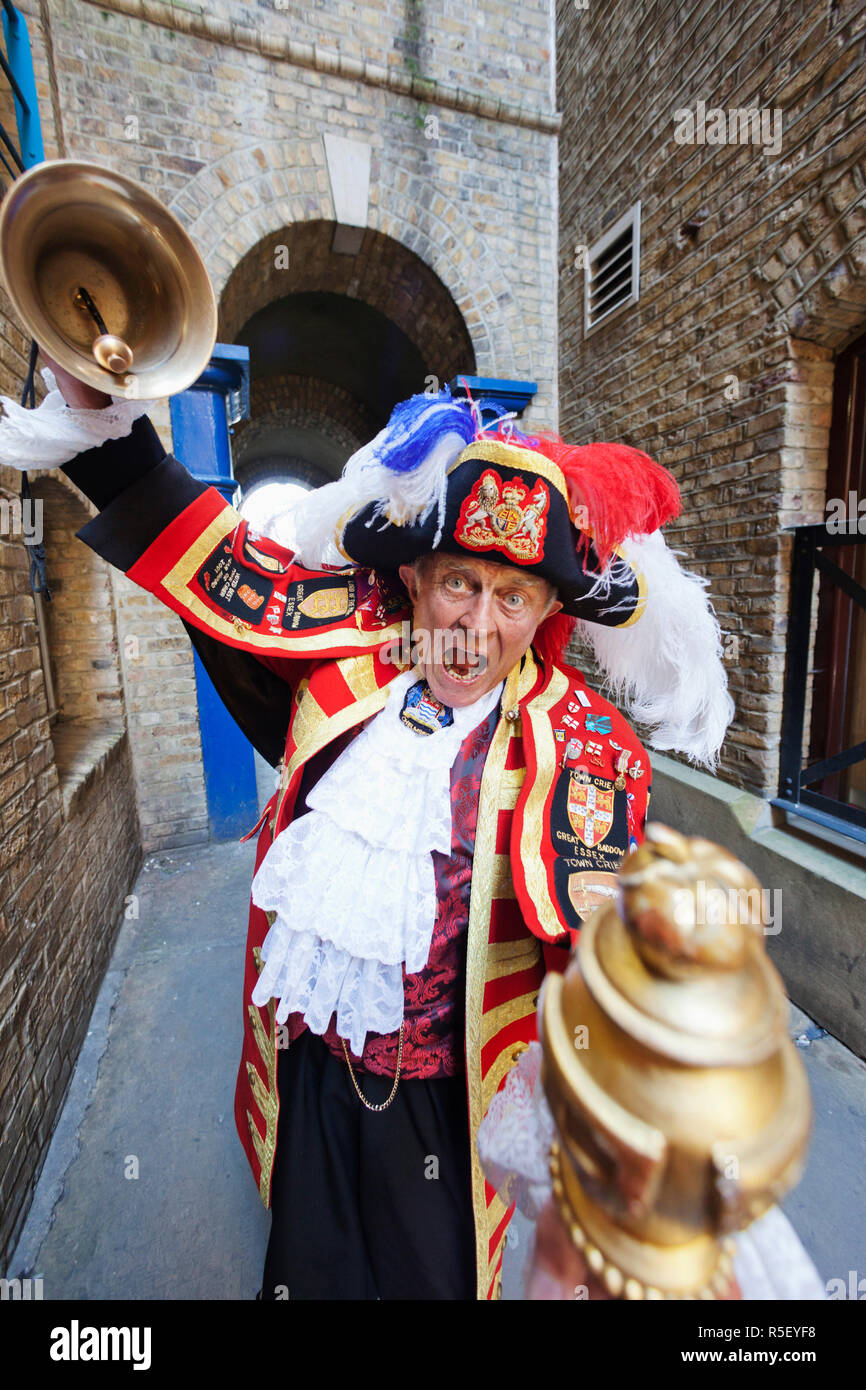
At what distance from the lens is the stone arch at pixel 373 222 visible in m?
3.92

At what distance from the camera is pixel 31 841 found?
2.09 metres

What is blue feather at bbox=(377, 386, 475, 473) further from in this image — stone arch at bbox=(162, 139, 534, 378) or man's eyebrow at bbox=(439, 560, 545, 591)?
stone arch at bbox=(162, 139, 534, 378)

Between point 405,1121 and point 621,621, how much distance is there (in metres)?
1.22

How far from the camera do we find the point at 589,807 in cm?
124

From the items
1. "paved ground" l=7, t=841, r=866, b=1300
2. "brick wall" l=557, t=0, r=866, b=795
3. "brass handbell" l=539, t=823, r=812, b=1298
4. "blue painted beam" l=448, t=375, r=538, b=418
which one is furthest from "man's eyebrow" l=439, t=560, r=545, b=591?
"blue painted beam" l=448, t=375, r=538, b=418

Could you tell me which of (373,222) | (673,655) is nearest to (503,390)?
(373,222)

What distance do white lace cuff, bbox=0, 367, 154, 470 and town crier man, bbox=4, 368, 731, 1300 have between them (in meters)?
0.02

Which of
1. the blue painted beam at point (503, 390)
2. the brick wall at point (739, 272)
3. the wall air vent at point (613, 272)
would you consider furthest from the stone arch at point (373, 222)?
the brick wall at point (739, 272)

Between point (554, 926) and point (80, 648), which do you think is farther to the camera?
point (80, 648)

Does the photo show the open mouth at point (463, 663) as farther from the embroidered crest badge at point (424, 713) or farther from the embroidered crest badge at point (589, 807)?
the embroidered crest badge at point (589, 807)

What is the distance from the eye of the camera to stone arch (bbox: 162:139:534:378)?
3922 mm

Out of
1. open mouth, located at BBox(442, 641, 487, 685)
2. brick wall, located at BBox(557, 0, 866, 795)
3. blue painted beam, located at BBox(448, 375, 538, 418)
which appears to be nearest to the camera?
open mouth, located at BBox(442, 641, 487, 685)
